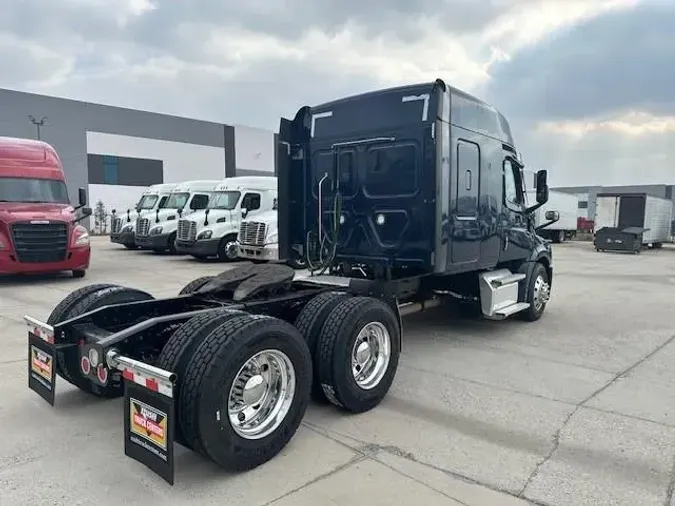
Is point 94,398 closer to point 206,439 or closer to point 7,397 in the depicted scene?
point 7,397

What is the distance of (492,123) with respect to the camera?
6426 mm

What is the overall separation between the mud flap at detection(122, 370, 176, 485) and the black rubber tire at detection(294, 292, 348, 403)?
1344 millimetres

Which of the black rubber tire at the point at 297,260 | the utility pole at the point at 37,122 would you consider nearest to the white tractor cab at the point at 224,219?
the black rubber tire at the point at 297,260

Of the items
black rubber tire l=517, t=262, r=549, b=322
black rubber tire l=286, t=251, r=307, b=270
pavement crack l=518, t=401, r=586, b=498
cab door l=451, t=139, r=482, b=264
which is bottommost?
pavement crack l=518, t=401, r=586, b=498

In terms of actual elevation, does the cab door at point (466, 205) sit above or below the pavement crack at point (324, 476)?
above

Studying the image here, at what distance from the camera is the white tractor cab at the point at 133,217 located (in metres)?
19.6

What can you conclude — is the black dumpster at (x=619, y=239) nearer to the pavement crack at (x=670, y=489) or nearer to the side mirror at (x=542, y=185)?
the side mirror at (x=542, y=185)

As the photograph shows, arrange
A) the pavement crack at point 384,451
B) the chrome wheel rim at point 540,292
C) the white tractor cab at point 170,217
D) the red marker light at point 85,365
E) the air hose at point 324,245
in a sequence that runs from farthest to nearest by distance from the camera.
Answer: the white tractor cab at point 170,217
the chrome wheel rim at point 540,292
the air hose at point 324,245
the red marker light at point 85,365
the pavement crack at point 384,451

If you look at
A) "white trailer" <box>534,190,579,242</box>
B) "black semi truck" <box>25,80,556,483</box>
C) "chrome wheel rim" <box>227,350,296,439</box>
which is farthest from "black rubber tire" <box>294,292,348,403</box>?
"white trailer" <box>534,190,579,242</box>

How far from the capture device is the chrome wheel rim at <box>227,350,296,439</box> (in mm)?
3283

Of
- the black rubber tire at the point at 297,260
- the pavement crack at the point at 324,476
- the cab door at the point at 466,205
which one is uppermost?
the cab door at the point at 466,205

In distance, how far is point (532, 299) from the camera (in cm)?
747

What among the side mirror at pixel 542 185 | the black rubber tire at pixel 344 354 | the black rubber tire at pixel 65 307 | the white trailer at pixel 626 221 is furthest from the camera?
the white trailer at pixel 626 221

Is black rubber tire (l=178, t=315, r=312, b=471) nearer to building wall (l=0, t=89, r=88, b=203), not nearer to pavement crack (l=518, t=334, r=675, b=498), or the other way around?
pavement crack (l=518, t=334, r=675, b=498)
